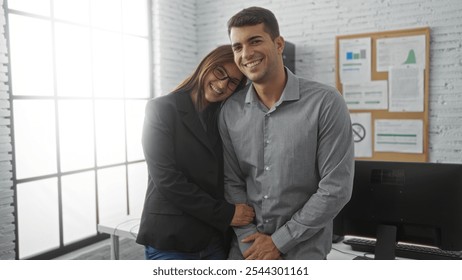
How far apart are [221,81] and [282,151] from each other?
1.22 feet

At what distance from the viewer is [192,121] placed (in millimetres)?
1549

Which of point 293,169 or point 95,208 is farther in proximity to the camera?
point 95,208

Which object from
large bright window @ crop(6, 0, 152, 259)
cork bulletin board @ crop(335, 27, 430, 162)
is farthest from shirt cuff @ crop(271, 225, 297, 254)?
cork bulletin board @ crop(335, 27, 430, 162)

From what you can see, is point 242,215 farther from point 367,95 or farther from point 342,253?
point 367,95

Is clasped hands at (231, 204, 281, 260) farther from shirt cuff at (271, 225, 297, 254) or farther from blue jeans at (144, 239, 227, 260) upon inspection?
blue jeans at (144, 239, 227, 260)

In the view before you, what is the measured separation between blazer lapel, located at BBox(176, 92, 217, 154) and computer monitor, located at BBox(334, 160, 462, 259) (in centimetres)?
67

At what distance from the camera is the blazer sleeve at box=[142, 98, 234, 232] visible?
148 centimetres

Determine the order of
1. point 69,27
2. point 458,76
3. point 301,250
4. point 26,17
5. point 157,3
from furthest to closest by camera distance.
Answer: point 157,3 → point 458,76 → point 69,27 → point 26,17 → point 301,250

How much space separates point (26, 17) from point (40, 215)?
1483 millimetres

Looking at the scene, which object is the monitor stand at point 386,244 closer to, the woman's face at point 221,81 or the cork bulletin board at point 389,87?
the woman's face at point 221,81
